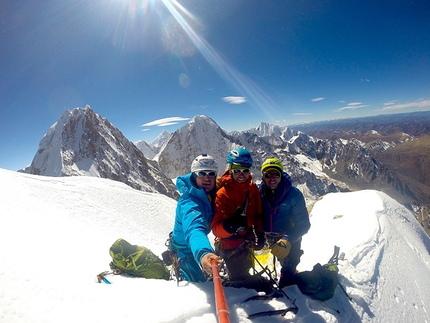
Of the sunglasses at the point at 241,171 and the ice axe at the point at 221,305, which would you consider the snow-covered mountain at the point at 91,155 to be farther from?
the ice axe at the point at 221,305

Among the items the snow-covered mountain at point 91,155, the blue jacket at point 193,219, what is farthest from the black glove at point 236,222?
the snow-covered mountain at point 91,155

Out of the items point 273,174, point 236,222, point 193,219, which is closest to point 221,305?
point 193,219

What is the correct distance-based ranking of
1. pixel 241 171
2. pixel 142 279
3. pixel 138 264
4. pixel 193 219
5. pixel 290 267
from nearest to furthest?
pixel 193 219, pixel 241 171, pixel 142 279, pixel 290 267, pixel 138 264

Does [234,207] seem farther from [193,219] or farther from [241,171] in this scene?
[193,219]

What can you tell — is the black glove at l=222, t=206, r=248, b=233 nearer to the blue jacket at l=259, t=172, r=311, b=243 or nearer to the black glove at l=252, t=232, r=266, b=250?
the black glove at l=252, t=232, r=266, b=250

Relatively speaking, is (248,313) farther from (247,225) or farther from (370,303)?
(370,303)

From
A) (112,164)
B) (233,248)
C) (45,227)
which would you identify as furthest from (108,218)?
(112,164)
